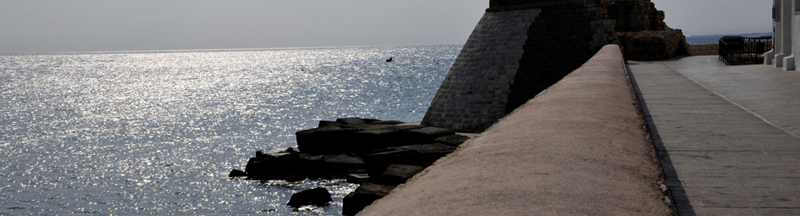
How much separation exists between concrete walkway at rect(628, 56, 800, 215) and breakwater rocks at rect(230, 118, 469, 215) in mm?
8080

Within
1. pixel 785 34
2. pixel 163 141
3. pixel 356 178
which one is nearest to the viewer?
pixel 785 34

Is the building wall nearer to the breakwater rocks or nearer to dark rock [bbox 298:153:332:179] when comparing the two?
the breakwater rocks

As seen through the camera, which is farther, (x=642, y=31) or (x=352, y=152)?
(x=642, y=31)

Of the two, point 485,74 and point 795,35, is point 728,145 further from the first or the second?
point 485,74

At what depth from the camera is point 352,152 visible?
23.7 m

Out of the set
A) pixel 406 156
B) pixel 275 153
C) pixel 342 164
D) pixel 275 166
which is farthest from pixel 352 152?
pixel 406 156

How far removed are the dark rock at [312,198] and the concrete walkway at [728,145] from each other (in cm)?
1081

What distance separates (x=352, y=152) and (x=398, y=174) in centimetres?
830

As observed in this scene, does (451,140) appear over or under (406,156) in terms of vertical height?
over

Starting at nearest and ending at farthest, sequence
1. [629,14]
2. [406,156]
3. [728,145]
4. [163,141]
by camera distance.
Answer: [728,145]
[406,156]
[629,14]
[163,141]

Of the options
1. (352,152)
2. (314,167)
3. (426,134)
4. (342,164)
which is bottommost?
(314,167)

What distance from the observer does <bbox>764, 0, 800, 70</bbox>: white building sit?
16984 mm

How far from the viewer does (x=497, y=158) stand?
2312 millimetres

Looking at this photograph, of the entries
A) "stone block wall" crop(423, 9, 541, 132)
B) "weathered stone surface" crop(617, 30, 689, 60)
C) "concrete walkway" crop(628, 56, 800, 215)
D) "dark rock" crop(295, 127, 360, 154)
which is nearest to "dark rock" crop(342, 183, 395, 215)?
"concrete walkway" crop(628, 56, 800, 215)
